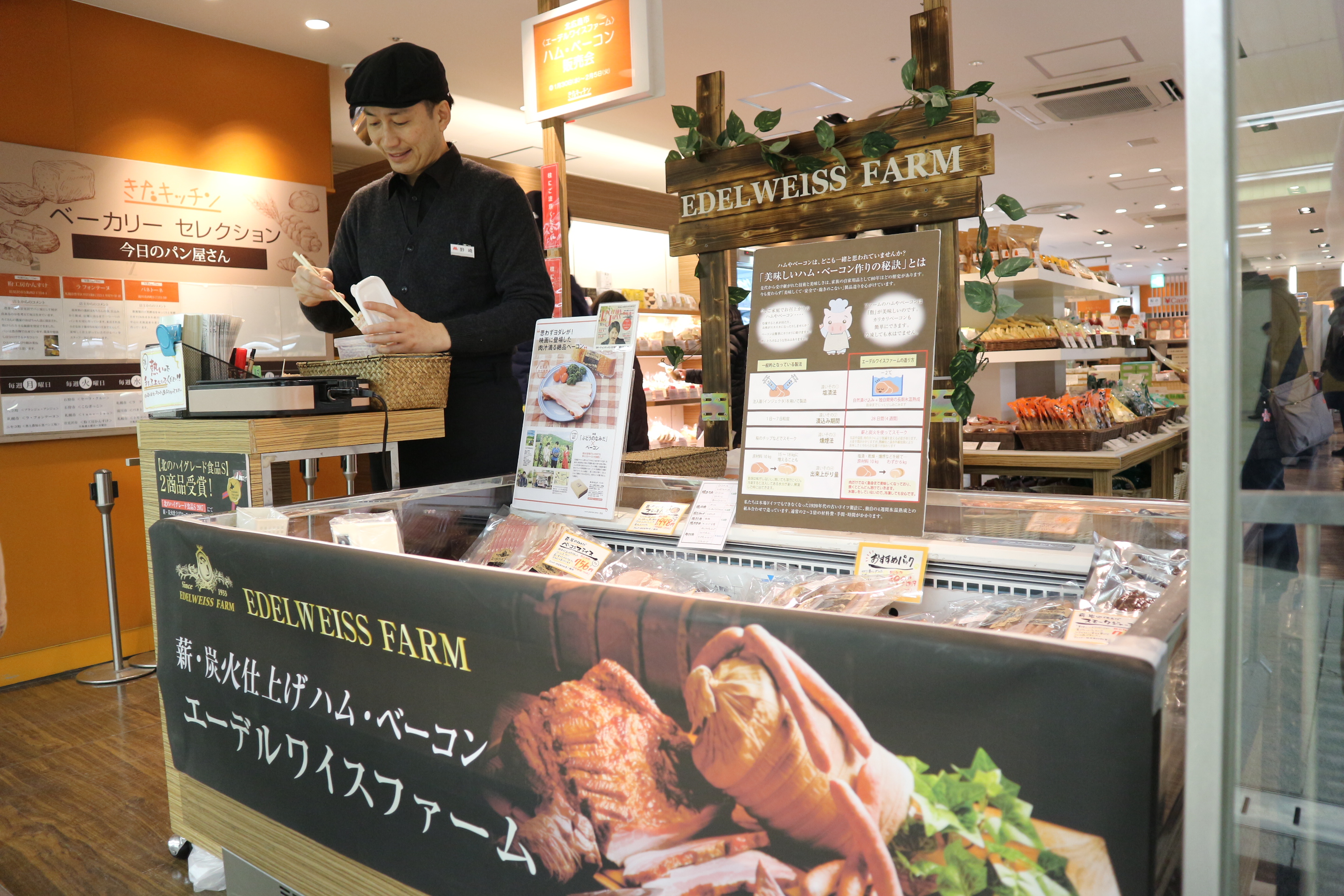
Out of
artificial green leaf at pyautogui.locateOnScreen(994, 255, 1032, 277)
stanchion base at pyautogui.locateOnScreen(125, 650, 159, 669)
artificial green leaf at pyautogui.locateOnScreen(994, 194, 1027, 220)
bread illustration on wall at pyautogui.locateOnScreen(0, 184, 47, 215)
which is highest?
bread illustration on wall at pyautogui.locateOnScreen(0, 184, 47, 215)

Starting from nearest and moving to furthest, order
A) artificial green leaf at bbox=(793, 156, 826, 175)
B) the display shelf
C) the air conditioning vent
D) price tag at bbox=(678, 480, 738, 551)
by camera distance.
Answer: price tag at bbox=(678, 480, 738, 551) < artificial green leaf at bbox=(793, 156, 826, 175) < the display shelf < the air conditioning vent

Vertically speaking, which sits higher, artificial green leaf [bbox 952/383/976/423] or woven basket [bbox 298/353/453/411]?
woven basket [bbox 298/353/453/411]

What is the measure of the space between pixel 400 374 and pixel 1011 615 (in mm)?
1260

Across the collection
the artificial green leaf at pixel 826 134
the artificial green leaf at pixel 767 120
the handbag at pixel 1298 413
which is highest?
the artificial green leaf at pixel 767 120

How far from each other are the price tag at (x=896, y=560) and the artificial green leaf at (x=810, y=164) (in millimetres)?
1173

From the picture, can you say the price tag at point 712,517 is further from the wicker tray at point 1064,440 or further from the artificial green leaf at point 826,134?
the wicker tray at point 1064,440

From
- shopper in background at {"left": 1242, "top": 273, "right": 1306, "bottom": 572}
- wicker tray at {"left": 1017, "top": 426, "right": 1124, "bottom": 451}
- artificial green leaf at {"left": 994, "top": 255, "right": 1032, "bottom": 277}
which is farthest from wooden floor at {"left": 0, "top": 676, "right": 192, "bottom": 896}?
wicker tray at {"left": 1017, "top": 426, "right": 1124, "bottom": 451}

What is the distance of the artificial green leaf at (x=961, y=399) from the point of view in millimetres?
1899

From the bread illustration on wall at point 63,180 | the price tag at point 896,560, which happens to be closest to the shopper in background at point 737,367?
the price tag at point 896,560

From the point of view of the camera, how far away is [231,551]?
44.7 inches

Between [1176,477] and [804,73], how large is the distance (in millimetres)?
3386

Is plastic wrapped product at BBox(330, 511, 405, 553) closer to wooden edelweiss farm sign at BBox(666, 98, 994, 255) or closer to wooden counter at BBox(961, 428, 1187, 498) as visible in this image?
wooden edelweiss farm sign at BBox(666, 98, 994, 255)

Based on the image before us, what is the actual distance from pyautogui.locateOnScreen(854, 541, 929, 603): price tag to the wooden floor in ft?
5.85

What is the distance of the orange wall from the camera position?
3.88 meters
